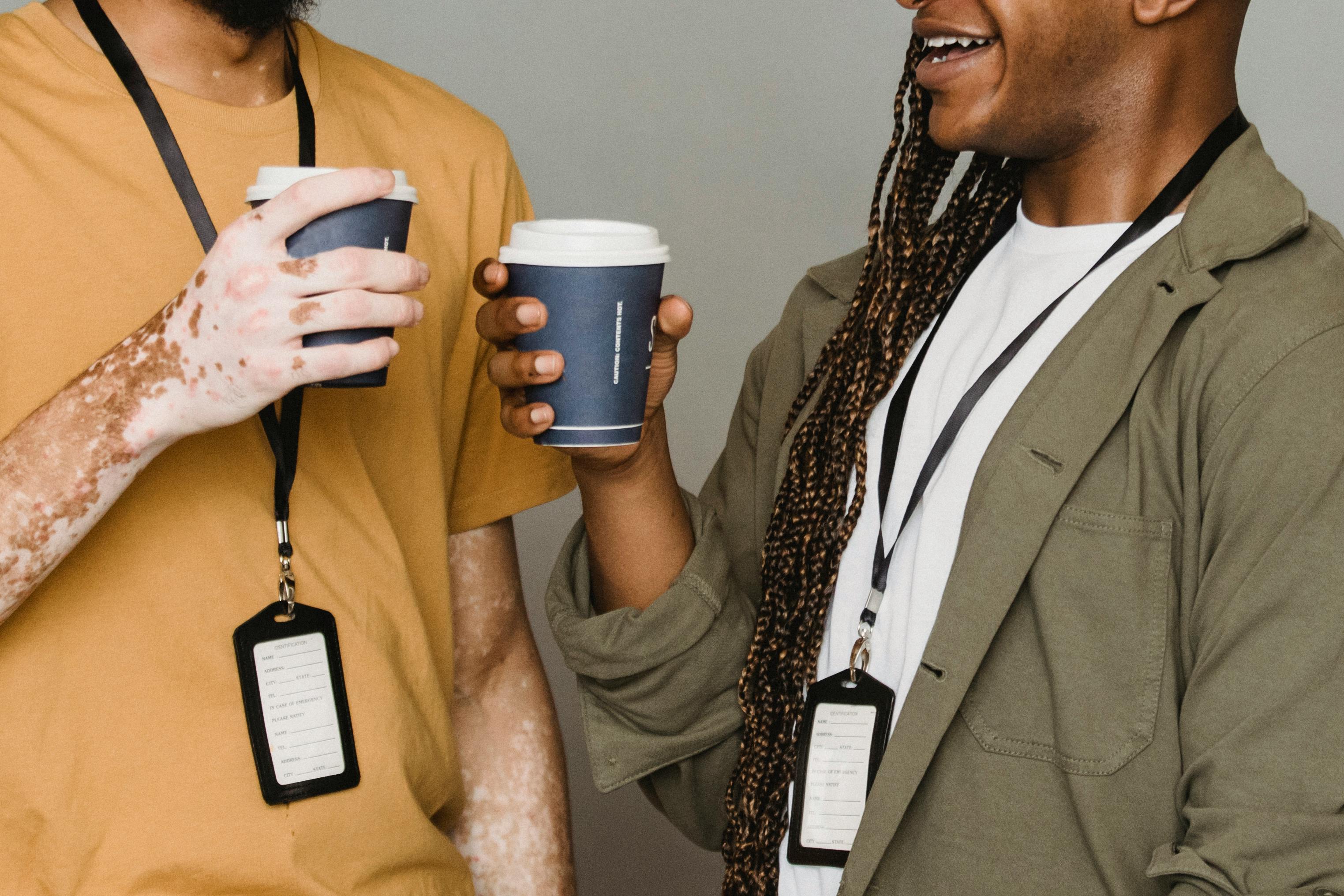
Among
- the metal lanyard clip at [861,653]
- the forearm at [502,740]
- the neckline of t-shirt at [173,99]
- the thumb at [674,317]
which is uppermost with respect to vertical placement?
the neckline of t-shirt at [173,99]

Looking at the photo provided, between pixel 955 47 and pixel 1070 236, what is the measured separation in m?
0.26

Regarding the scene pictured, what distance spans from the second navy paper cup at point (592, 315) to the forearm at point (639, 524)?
249 mm

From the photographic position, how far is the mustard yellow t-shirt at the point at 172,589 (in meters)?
1.21

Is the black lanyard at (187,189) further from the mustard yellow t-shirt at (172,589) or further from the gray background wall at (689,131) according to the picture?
the gray background wall at (689,131)

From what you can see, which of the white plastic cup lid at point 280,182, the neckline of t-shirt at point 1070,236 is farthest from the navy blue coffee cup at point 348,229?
the neckline of t-shirt at point 1070,236

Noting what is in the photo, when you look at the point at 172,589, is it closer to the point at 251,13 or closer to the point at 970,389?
the point at 251,13

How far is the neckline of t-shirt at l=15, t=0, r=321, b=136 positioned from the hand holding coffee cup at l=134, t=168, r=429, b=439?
1.08 ft

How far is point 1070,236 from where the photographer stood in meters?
1.49

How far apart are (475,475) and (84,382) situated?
56 centimetres

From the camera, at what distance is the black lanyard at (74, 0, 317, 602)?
130 centimetres

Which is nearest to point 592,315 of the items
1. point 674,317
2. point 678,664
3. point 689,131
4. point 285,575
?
point 674,317

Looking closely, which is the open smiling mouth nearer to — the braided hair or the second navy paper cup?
the braided hair

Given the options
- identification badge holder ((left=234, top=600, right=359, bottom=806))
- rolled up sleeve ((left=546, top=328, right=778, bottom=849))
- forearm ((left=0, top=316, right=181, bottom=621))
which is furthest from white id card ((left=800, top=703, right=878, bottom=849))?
forearm ((left=0, top=316, right=181, bottom=621))

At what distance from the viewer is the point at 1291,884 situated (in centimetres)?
111
